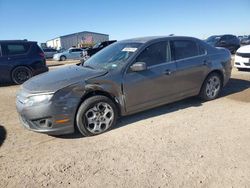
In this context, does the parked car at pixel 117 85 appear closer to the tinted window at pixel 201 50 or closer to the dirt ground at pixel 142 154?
the tinted window at pixel 201 50

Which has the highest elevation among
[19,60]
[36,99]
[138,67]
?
[138,67]

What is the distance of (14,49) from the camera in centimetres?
1063

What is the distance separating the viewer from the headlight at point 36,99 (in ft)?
13.8

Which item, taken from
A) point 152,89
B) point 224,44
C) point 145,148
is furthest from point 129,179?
point 224,44

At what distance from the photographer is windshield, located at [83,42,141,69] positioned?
16.7 ft

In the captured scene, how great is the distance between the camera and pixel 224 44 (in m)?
20.8

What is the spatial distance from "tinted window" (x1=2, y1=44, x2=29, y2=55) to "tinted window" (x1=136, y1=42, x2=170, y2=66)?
708cm

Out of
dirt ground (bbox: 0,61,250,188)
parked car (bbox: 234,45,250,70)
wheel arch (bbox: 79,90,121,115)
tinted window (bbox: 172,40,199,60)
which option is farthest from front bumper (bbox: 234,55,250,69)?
wheel arch (bbox: 79,90,121,115)

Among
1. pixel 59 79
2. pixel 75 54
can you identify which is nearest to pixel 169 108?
pixel 59 79

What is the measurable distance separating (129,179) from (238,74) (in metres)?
8.11

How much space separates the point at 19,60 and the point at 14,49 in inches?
20.5

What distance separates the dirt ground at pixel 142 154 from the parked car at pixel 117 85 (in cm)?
32

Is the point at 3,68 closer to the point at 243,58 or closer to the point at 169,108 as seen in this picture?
the point at 169,108

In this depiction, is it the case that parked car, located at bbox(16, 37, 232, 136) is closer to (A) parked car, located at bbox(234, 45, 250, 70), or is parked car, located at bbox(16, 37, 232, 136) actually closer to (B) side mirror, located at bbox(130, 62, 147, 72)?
(B) side mirror, located at bbox(130, 62, 147, 72)
